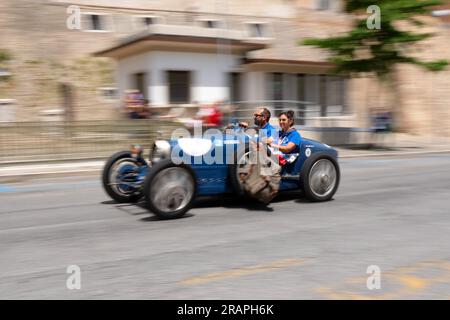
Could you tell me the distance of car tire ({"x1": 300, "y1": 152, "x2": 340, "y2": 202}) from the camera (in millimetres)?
7855

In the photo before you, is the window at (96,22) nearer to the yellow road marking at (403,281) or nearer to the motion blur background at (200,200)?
the motion blur background at (200,200)

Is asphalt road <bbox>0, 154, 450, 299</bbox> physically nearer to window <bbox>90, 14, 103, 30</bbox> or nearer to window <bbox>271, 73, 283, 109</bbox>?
window <bbox>271, 73, 283, 109</bbox>

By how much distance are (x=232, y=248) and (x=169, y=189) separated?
1.45 metres

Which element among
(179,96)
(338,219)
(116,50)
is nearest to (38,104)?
(116,50)

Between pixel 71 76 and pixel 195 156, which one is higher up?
pixel 71 76

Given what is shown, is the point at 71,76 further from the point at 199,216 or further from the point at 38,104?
the point at 199,216

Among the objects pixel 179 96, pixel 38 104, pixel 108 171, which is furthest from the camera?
pixel 38 104

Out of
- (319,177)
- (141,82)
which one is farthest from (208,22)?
(319,177)

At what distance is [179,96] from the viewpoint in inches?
843

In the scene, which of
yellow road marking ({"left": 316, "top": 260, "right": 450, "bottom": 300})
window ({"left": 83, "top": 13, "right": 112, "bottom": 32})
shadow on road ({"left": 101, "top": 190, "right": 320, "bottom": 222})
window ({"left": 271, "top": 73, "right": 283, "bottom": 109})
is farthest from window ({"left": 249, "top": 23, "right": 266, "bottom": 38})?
yellow road marking ({"left": 316, "top": 260, "right": 450, "bottom": 300})

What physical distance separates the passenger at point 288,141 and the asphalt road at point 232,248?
0.77 meters

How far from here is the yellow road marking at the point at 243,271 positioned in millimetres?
4492

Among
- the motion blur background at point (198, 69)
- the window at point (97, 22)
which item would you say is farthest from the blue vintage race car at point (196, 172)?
the window at point (97, 22)
